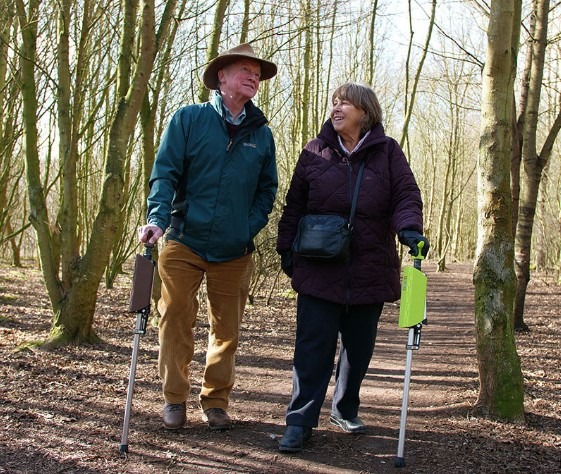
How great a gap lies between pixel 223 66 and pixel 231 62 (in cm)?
8

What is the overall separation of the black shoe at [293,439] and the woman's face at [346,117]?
5.88ft

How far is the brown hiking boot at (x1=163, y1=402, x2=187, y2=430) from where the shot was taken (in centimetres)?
371

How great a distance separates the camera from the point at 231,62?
386 cm

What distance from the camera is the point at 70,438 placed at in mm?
3465

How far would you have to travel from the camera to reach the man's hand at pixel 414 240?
11.1ft

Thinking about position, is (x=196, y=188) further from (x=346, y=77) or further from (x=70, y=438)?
(x=346, y=77)

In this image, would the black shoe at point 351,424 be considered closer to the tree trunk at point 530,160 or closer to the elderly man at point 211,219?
the elderly man at point 211,219

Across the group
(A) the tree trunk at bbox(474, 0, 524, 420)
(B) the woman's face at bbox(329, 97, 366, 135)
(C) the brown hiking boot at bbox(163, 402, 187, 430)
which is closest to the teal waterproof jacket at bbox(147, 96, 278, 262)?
(B) the woman's face at bbox(329, 97, 366, 135)

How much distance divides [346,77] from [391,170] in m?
14.4

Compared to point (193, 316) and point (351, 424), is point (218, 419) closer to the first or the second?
point (193, 316)

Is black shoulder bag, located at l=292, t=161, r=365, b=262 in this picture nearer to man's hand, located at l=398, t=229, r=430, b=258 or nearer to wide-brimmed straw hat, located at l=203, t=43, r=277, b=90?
man's hand, located at l=398, t=229, r=430, b=258

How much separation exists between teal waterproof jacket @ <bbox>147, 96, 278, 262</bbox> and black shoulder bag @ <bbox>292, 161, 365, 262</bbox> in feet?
1.32

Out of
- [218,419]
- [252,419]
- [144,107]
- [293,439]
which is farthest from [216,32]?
[293,439]

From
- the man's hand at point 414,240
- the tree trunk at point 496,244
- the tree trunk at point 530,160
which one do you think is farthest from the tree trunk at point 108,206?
the tree trunk at point 530,160
